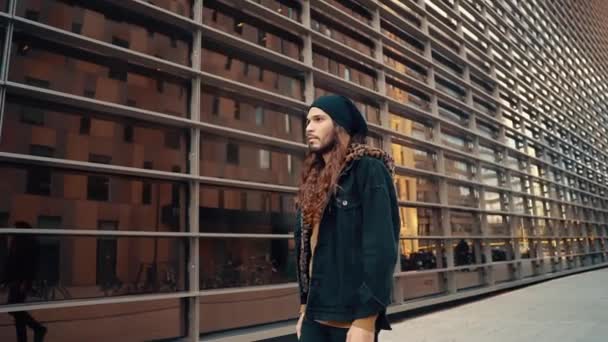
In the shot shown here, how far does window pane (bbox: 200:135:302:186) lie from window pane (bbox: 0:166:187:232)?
1.55 feet

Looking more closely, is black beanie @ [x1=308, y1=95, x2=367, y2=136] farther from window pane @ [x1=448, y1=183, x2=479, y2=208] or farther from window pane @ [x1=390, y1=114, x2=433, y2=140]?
window pane @ [x1=448, y1=183, x2=479, y2=208]

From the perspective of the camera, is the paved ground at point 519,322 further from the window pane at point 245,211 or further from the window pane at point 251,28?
the window pane at point 251,28

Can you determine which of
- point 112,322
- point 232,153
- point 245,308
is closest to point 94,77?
point 232,153

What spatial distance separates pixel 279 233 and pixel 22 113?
2.92 m

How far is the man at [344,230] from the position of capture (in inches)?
63.6

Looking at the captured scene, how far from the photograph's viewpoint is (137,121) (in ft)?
13.9

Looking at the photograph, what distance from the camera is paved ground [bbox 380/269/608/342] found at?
4.41 metres

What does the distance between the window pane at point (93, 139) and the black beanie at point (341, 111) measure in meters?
2.76

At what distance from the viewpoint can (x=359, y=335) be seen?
160cm

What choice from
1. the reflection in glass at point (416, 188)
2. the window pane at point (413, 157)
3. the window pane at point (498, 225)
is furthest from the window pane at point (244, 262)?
the window pane at point (498, 225)

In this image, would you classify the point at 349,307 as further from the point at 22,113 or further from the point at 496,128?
the point at 496,128

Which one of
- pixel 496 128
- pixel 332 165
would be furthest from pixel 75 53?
pixel 496 128

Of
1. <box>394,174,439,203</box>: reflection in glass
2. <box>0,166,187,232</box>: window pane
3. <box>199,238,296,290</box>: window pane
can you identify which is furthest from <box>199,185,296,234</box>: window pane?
<box>394,174,439,203</box>: reflection in glass

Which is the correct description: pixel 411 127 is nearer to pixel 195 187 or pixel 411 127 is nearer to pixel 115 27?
pixel 195 187
